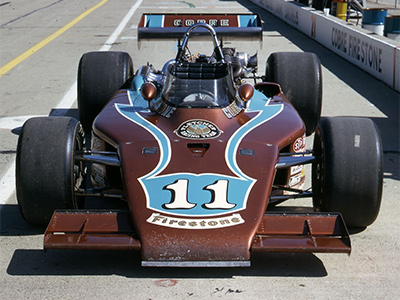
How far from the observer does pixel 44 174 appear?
20.7ft

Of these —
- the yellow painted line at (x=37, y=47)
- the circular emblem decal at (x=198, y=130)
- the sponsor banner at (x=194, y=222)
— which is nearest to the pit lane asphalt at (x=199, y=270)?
the sponsor banner at (x=194, y=222)

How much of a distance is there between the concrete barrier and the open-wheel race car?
6354 mm

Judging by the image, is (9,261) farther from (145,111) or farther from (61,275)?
(145,111)

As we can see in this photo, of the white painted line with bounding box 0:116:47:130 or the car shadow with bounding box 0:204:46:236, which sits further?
the white painted line with bounding box 0:116:47:130

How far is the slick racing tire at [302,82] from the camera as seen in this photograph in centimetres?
934

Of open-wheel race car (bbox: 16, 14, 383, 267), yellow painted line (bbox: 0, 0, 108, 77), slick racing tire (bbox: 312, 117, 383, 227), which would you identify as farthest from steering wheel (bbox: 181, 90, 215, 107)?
yellow painted line (bbox: 0, 0, 108, 77)

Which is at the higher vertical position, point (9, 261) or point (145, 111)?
point (145, 111)

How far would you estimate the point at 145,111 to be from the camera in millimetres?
7484

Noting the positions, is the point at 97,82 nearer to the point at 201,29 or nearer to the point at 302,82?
the point at 201,29

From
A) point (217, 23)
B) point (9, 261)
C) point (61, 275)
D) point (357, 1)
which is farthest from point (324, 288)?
point (357, 1)

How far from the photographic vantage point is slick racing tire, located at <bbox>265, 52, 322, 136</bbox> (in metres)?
9.34

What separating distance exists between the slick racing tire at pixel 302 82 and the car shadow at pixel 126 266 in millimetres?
3482

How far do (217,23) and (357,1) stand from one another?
56.2 feet

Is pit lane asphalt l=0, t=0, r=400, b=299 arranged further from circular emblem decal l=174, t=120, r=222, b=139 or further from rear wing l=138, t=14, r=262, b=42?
rear wing l=138, t=14, r=262, b=42
